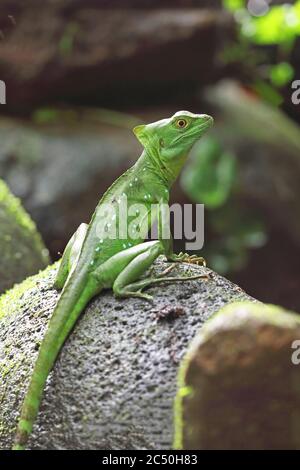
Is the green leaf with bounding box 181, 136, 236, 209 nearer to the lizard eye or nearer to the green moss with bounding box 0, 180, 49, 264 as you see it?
the green moss with bounding box 0, 180, 49, 264

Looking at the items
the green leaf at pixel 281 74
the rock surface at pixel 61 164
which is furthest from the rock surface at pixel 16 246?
the green leaf at pixel 281 74

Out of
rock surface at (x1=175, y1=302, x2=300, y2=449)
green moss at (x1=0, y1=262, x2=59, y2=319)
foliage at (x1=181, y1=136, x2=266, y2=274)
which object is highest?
foliage at (x1=181, y1=136, x2=266, y2=274)

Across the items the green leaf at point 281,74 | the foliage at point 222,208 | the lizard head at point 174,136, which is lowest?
the lizard head at point 174,136

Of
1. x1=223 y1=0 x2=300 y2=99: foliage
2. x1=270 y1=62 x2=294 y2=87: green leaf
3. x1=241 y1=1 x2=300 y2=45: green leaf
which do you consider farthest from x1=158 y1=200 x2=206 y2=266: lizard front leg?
x1=270 y1=62 x2=294 y2=87: green leaf

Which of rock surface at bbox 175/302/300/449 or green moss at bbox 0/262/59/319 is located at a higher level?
green moss at bbox 0/262/59/319

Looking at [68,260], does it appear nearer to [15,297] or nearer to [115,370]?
[15,297]

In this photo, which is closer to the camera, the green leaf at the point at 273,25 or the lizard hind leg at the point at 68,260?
the lizard hind leg at the point at 68,260

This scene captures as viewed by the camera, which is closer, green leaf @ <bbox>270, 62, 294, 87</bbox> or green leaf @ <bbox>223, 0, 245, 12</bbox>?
green leaf @ <bbox>223, 0, 245, 12</bbox>

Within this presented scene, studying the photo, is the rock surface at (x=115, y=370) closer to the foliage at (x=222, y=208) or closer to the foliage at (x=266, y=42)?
the foliage at (x=222, y=208)

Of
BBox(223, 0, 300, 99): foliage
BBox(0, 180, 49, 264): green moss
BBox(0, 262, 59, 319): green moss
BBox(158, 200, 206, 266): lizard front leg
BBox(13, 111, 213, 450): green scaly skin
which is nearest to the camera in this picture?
BBox(13, 111, 213, 450): green scaly skin
